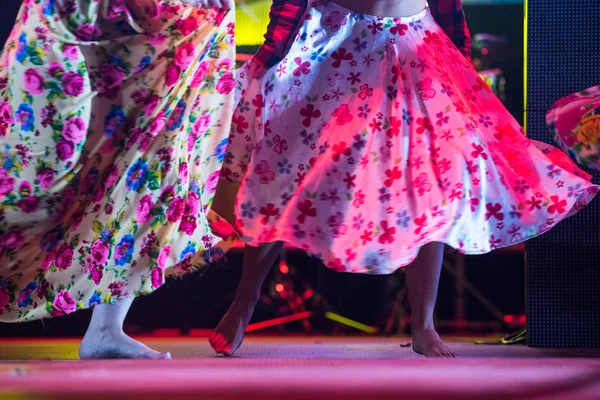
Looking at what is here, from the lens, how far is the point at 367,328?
107 inches

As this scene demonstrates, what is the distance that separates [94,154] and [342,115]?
681 mm

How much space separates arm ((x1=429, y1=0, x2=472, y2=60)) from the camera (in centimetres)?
208

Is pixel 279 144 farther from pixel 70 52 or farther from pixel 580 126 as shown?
pixel 580 126

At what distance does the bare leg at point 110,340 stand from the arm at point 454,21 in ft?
4.06

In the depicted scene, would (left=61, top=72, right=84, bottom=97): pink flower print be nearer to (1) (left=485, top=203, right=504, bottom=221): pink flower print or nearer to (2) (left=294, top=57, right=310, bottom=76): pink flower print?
(2) (left=294, top=57, right=310, bottom=76): pink flower print

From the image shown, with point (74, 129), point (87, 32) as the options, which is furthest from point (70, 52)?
point (74, 129)

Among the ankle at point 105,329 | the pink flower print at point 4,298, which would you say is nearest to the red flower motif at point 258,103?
the ankle at point 105,329

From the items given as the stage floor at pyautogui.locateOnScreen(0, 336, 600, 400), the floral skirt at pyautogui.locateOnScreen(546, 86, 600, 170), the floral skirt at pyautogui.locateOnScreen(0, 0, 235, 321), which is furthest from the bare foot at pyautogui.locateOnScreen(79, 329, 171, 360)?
the floral skirt at pyautogui.locateOnScreen(546, 86, 600, 170)

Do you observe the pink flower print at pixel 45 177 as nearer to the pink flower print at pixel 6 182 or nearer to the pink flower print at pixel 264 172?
the pink flower print at pixel 6 182

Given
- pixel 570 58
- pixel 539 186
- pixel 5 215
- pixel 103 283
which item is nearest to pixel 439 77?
pixel 539 186

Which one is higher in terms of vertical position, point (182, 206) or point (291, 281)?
point (182, 206)

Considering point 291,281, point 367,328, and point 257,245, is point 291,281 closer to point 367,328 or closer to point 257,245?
point 367,328

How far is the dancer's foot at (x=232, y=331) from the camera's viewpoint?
1833 mm

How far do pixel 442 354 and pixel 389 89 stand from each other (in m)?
0.74
